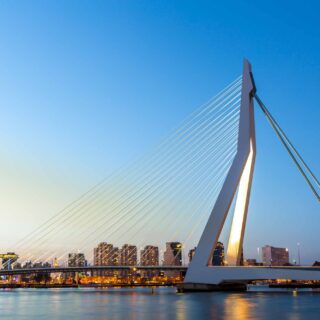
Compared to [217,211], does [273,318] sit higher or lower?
lower

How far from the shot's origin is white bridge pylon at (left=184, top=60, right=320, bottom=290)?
27359 millimetres

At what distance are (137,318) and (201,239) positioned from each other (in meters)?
12.2

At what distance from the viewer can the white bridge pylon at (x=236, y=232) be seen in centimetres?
2736

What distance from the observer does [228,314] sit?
16.6m

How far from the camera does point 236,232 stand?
1098 inches

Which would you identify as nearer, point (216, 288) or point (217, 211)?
point (217, 211)

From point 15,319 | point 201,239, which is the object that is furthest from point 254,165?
point 15,319

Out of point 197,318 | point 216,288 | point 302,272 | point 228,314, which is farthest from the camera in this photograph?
point 216,288

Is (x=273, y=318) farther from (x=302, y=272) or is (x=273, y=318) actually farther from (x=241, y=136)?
(x=241, y=136)

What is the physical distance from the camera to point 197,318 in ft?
51.2

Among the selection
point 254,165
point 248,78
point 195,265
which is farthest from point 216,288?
point 248,78

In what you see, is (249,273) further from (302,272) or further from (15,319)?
(15,319)

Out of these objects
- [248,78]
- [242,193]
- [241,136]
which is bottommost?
[242,193]

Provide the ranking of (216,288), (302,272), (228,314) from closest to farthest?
1. (228,314)
2. (302,272)
3. (216,288)
